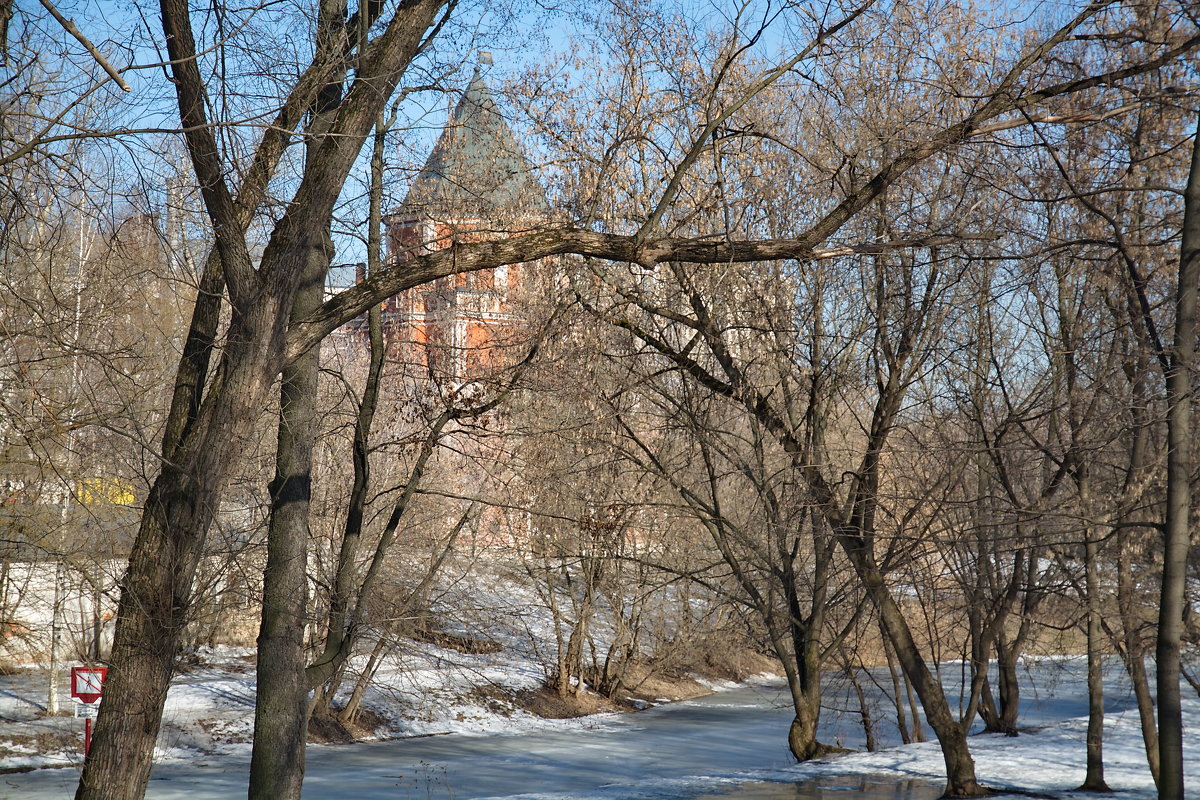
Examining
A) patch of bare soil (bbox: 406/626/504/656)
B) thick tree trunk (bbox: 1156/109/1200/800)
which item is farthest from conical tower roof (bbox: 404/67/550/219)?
patch of bare soil (bbox: 406/626/504/656)

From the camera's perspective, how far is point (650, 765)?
62.0 ft

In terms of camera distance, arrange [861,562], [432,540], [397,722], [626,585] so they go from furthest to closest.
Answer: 1. [626,585]
2. [397,722]
3. [432,540]
4. [861,562]

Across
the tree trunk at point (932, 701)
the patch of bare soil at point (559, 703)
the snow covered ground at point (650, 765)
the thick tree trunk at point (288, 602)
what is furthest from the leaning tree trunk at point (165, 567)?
the patch of bare soil at point (559, 703)

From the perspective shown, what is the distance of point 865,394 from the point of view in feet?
46.0

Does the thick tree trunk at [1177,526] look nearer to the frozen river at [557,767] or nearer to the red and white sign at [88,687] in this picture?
the frozen river at [557,767]

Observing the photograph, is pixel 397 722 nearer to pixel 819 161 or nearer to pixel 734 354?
pixel 734 354

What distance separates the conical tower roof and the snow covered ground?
24.4 feet

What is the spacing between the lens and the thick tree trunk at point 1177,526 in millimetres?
7730

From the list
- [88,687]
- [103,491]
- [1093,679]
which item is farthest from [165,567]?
[1093,679]

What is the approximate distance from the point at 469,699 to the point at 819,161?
17.2 metres

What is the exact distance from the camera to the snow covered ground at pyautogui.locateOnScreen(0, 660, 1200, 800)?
551 inches

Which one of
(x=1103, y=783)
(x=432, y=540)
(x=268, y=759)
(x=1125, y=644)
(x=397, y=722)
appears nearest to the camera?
(x=268, y=759)

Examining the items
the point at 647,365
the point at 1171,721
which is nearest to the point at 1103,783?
the point at 1171,721

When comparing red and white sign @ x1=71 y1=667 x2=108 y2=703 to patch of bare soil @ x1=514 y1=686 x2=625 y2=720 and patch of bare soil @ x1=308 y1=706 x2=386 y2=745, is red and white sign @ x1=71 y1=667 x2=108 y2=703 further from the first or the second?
patch of bare soil @ x1=514 y1=686 x2=625 y2=720
